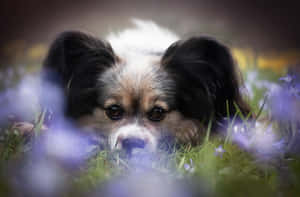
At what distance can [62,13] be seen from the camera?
2914 mm

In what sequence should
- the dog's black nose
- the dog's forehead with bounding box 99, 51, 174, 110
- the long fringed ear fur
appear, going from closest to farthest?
the dog's black nose, the dog's forehead with bounding box 99, 51, 174, 110, the long fringed ear fur

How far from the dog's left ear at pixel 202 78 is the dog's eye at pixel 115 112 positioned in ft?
1.40

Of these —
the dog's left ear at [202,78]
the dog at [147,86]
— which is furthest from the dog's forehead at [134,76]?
the dog's left ear at [202,78]

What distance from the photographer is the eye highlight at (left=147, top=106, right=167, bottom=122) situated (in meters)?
2.63

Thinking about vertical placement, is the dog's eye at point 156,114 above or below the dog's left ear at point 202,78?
below

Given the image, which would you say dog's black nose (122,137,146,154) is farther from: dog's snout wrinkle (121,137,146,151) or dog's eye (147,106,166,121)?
dog's eye (147,106,166,121)

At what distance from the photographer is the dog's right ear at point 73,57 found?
2.70m

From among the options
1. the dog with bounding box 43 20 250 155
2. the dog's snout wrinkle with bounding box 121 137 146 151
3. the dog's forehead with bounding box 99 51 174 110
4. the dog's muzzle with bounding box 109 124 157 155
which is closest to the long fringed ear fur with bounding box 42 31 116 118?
the dog with bounding box 43 20 250 155

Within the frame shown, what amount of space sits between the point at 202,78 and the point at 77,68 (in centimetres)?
96

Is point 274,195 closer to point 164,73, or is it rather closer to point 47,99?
point 164,73

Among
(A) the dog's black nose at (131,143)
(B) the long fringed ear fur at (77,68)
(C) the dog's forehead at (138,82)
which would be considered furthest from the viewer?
(B) the long fringed ear fur at (77,68)

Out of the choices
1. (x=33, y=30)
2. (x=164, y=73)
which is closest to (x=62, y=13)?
(x=33, y=30)

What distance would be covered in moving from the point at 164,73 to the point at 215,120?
54cm

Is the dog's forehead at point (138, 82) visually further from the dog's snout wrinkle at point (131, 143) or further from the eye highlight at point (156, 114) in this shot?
the dog's snout wrinkle at point (131, 143)
